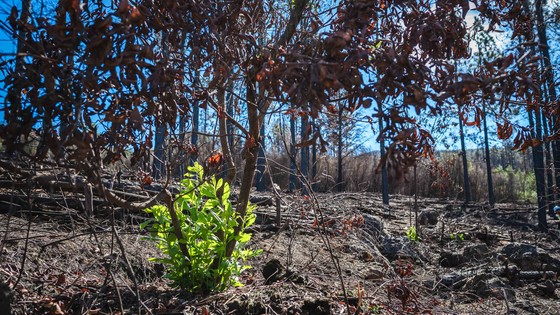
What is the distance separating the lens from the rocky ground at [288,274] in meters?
3.12

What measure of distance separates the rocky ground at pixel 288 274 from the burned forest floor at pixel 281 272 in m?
0.01

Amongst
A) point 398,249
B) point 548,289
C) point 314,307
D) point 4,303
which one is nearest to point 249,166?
point 314,307

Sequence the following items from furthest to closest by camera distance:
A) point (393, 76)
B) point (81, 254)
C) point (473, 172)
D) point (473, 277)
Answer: point (473, 172) → point (473, 277) → point (81, 254) → point (393, 76)

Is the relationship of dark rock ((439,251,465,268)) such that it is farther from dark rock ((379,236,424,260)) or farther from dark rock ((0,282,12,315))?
dark rock ((0,282,12,315))

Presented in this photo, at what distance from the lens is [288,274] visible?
378 centimetres

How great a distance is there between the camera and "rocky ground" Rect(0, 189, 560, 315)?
312 cm

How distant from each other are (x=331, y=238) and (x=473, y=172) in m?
20.4

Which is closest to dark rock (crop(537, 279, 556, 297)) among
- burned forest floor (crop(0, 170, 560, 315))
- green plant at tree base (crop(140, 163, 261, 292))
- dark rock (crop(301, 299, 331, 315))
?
burned forest floor (crop(0, 170, 560, 315))

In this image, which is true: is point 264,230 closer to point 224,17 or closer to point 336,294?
point 336,294

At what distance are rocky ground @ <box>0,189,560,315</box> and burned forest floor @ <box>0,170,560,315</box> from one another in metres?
0.01

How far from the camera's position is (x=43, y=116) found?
6.26 ft

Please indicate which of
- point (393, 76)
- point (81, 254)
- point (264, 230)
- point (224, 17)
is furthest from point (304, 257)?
point (393, 76)

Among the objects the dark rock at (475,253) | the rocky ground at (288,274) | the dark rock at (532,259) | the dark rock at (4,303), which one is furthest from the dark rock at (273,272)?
the dark rock at (532,259)

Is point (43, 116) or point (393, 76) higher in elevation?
point (393, 76)
